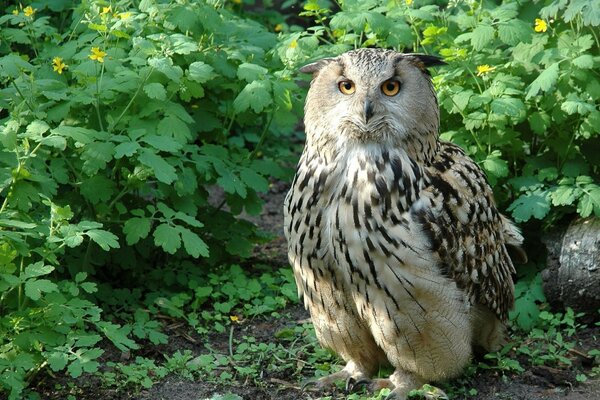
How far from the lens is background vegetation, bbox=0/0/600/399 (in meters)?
4.61

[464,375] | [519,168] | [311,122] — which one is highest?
[311,122]

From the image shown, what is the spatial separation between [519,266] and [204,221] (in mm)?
1848

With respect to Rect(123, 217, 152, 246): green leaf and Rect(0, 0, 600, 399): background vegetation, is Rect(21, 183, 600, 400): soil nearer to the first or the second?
Rect(0, 0, 600, 399): background vegetation

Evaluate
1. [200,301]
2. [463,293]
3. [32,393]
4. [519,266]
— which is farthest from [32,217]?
[519,266]

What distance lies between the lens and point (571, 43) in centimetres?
548

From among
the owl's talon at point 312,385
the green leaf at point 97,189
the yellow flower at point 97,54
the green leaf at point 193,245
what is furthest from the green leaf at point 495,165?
the yellow flower at point 97,54

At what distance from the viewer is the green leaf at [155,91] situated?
4.85m

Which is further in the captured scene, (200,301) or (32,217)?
(200,301)

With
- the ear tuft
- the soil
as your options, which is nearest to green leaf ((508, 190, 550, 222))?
the soil

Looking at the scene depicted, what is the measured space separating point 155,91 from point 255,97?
541mm

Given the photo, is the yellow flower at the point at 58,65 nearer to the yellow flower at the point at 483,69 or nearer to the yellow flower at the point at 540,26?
the yellow flower at the point at 483,69

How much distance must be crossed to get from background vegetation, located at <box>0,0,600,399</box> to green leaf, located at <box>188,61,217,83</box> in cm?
1

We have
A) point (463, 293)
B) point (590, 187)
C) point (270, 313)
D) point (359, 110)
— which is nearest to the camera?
point (359, 110)

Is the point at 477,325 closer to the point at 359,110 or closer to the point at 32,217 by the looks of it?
the point at 359,110
